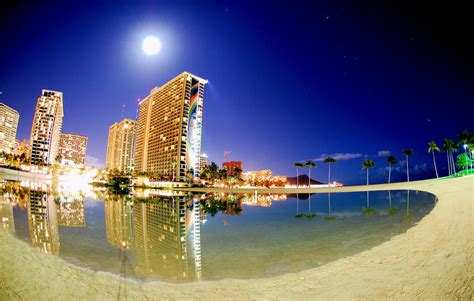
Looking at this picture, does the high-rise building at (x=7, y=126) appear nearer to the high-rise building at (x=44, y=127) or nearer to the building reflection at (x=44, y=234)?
the high-rise building at (x=44, y=127)

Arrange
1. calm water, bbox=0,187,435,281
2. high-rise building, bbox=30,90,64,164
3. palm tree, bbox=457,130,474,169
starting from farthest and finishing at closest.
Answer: high-rise building, bbox=30,90,64,164 → palm tree, bbox=457,130,474,169 → calm water, bbox=0,187,435,281

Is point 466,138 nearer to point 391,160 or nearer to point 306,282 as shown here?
point 391,160

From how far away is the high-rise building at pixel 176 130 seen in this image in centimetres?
13450

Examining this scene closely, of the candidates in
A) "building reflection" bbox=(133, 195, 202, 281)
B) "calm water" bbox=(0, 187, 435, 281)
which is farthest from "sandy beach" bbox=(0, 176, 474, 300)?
"building reflection" bbox=(133, 195, 202, 281)

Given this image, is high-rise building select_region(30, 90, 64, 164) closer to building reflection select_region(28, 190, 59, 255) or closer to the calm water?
building reflection select_region(28, 190, 59, 255)

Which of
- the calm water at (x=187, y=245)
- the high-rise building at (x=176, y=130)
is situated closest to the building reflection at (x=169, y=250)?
the calm water at (x=187, y=245)

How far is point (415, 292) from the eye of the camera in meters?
5.49

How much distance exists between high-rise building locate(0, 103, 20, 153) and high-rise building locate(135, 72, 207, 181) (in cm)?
9861

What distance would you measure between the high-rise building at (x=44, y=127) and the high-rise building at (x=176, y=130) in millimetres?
73485

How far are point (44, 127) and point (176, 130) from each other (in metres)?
116

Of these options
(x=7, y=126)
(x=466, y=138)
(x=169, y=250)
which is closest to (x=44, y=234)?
(x=169, y=250)

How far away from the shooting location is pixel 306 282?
261 inches

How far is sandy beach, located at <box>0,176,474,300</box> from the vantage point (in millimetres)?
5715

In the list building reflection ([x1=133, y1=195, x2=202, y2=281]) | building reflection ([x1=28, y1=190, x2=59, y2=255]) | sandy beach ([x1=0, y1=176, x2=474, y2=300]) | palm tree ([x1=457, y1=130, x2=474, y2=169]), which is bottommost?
building reflection ([x1=133, y1=195, x2=202, y2=281])
